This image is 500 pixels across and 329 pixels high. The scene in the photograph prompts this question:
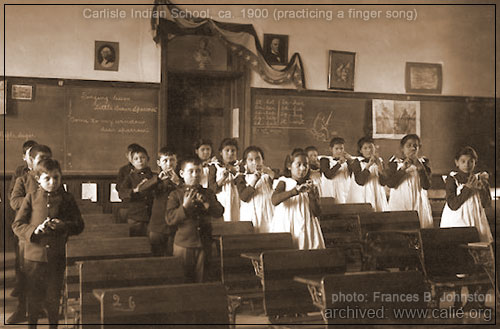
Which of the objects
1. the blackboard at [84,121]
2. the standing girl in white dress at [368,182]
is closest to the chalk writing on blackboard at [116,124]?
the blackboard at [84,121]

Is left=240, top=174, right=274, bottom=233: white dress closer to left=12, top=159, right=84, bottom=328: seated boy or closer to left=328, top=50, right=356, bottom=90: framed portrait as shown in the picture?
left=12, top=159, right=84, bottom=328: seated boy

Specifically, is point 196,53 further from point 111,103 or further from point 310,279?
→ point 310,279

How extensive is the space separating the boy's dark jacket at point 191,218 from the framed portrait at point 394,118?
5818 mm

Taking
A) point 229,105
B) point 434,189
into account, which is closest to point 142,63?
point 229,105

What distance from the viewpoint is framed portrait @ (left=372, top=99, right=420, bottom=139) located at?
9.51 meters

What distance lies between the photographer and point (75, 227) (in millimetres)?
3762

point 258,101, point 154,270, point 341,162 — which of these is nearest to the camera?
point 154,270

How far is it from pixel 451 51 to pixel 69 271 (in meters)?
7.67

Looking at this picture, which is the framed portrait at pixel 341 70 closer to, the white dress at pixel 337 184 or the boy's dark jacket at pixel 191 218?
the white dress at pixel 337 184

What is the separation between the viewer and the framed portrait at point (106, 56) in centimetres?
812

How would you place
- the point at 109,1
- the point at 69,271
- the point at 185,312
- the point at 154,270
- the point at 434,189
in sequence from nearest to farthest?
1. the point at 185,312
2. the point at 154,270
3. the point at 69,271
4. the point at 109,1
5. the point at 434,189

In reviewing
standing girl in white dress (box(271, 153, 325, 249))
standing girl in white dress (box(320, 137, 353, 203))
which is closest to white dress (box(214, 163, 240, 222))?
standing girl in white dress (box(271, 153, 325, 249))

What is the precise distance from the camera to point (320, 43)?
9.20m

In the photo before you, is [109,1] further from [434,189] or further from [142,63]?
[434,189]
